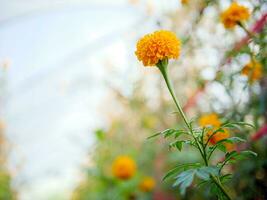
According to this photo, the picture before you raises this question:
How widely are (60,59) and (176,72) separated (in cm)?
348

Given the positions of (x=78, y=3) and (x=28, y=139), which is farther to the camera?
(x=28, y=139)

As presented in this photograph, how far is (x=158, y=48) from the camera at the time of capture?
3.24 feet

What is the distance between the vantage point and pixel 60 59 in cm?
676

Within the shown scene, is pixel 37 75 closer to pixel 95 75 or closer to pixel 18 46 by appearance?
pixel 18 46

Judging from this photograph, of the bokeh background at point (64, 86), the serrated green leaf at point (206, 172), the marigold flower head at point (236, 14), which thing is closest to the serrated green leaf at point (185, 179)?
the serrated green leaf at point (206, 172)

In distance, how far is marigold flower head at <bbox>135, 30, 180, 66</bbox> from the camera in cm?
99

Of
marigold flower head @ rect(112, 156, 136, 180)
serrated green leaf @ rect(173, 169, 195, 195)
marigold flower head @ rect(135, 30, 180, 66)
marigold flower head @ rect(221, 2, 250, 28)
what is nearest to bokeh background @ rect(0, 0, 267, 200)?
marigold flower head @ rect(112, 156, 136, 180)

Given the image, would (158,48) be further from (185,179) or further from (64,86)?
(64,86)

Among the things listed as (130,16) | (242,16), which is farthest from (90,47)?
(242,16)

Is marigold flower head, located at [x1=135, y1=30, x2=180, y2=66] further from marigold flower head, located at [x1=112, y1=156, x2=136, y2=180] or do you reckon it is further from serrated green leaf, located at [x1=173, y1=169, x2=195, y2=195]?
marigold flower head, located at [x1=112, y1=156, x2=136, y2=180]

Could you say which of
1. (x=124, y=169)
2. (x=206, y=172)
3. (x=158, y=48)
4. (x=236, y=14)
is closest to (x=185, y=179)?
(x=206, y=172)

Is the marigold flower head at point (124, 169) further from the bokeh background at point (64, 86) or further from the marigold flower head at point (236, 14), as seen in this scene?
the marigold flower head at point (236, 14)

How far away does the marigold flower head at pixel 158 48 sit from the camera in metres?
0.99

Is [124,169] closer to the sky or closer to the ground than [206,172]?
closer to the sky
